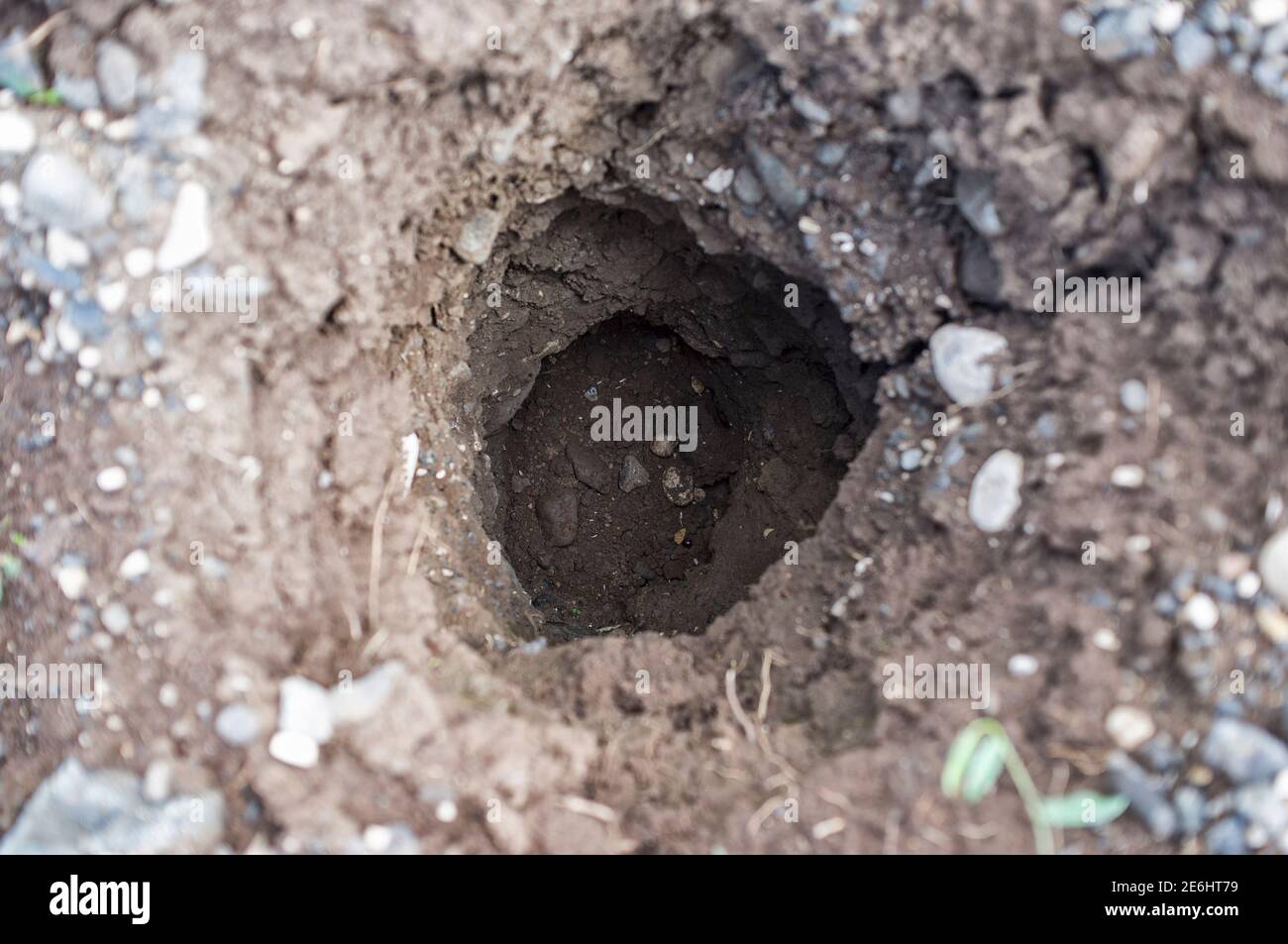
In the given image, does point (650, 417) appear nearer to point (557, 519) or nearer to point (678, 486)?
point (678, 486)

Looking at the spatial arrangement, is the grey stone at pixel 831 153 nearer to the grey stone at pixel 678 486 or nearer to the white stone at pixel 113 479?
the grey stone at pixel 678 486

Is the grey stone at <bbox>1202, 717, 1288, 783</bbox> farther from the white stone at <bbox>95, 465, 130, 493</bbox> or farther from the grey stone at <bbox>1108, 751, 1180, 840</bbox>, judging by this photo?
the white stone at <bbox>95, 465, 130, 493</bbox>

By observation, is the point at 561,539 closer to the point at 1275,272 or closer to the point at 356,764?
the point at 356,764

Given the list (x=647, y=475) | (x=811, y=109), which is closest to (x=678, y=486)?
(x=647, y=475)

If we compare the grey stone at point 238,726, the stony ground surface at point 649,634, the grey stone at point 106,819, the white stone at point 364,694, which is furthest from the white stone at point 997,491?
the grey stone at point 106,819

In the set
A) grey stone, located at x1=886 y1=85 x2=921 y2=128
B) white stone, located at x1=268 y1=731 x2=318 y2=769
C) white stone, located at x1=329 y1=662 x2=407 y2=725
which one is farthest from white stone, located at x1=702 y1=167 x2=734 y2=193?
white stone, located at x1=268 y1=731 x2=318 y2=769

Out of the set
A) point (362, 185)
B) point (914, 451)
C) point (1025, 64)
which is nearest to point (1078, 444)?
point (914, 451)

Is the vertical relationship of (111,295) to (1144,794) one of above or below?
above
